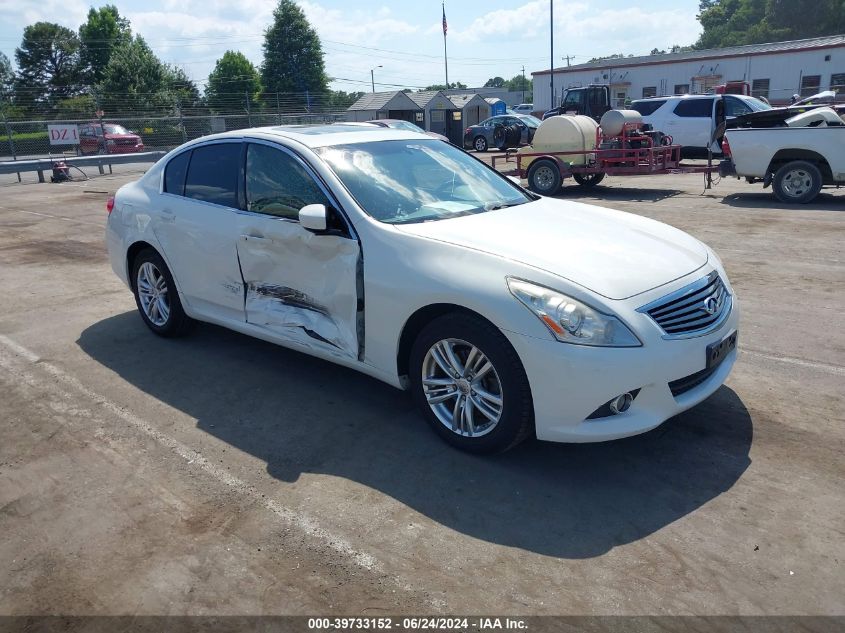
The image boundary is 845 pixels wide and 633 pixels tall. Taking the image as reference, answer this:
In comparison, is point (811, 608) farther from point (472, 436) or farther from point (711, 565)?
point (472, 436)

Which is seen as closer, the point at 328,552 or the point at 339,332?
the point at 328,552

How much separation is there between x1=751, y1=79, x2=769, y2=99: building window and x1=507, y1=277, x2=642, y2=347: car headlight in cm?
4258

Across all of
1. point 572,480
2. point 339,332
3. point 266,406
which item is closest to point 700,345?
point 572,480

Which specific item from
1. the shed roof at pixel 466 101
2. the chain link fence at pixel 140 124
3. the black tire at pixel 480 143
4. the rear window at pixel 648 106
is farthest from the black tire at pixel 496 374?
the shed roof at pixel 466 101

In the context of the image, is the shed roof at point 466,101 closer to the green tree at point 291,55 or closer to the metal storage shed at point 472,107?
the metal storage shed at point 472,107

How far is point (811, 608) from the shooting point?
102 inches

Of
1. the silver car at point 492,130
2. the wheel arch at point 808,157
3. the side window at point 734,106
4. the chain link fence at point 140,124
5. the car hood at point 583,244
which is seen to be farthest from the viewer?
the chain link fence at point 140,124

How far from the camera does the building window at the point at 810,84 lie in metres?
38.0

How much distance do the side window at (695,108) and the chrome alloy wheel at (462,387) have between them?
1825cm

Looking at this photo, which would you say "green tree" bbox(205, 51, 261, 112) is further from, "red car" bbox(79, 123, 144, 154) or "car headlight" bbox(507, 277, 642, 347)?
"car headlight" bbox(507, 277, 642, 347)

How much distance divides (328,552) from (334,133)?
300 centimetres

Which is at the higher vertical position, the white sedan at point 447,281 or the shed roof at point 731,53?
the shed roof at point 731,53

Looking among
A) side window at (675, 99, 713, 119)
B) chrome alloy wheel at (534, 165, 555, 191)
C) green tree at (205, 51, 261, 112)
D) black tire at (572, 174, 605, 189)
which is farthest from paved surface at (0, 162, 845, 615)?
green tree at (205, 51, 261, 112)

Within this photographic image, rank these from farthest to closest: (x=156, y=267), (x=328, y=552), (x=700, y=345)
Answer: (x=156, y=267) → (x=700, y=345) → (x=328, y=552)
